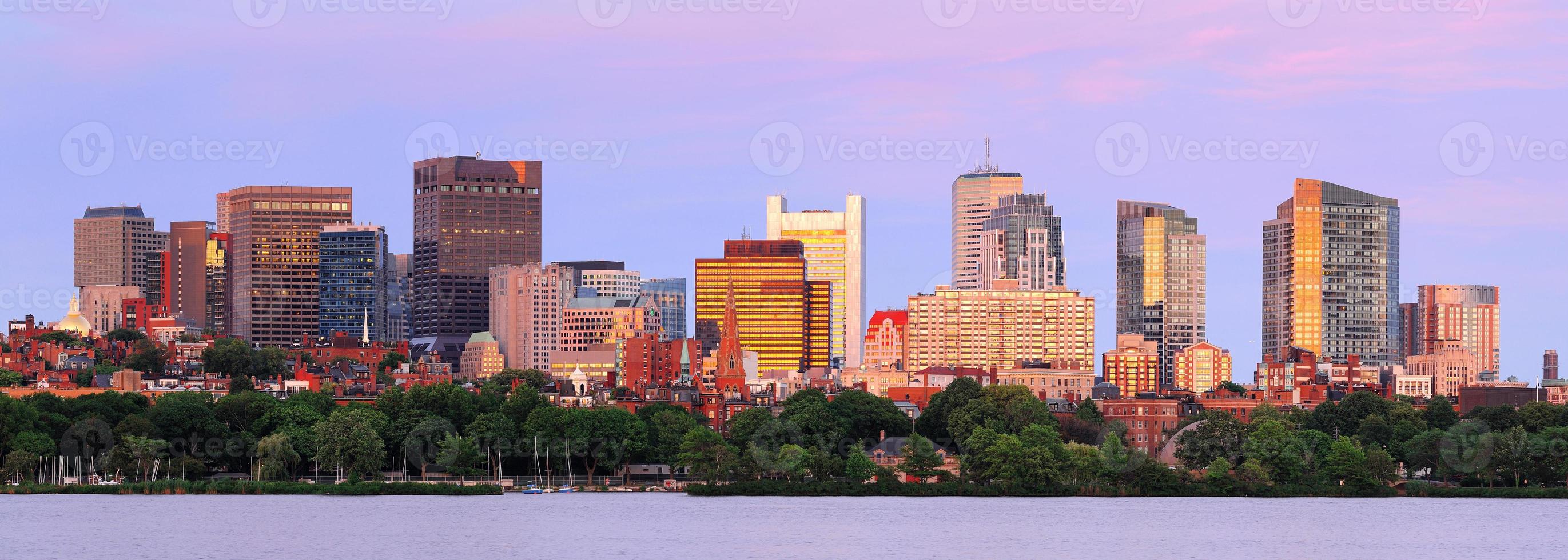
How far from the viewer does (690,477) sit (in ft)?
510

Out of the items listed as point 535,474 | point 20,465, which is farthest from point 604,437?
point 20,465

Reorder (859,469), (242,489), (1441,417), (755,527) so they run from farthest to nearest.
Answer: (1441,417), (859,469), (242,489), (755,527)

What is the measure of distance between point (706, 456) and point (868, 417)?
3434 cm

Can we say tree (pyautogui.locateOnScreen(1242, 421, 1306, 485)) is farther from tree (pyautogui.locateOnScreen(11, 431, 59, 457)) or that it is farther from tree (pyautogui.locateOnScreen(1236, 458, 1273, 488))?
tree (pyautogui.locateOnScreen(11, 431, 59, 457))

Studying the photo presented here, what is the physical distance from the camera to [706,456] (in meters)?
147

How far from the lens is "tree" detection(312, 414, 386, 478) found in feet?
477

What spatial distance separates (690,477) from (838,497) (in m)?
13.4

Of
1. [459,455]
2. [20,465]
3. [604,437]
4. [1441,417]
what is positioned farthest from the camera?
[1441,417]

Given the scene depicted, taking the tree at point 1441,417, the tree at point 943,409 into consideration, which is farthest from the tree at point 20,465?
the tree at point 1441,417

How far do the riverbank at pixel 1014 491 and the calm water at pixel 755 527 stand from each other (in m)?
0.79

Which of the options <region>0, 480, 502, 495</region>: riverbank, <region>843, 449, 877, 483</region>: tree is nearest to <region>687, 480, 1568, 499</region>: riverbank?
<region>843, 449, 877, 483</region>: tree

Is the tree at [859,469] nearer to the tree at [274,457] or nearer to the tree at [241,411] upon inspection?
the tree at [274,457]

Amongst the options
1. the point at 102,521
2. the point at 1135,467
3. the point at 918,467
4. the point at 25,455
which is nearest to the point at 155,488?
the point at 25,455

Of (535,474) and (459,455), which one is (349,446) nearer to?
(459,455)
